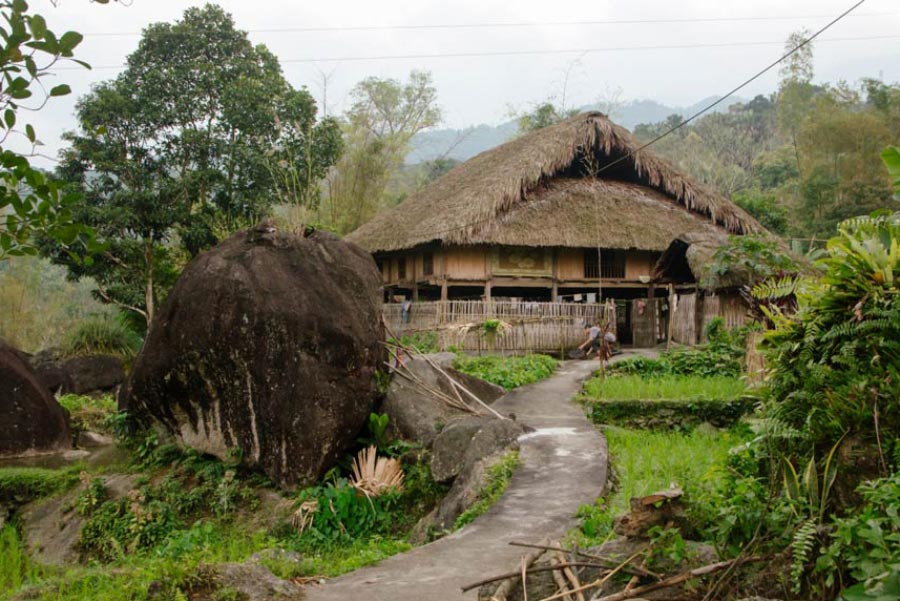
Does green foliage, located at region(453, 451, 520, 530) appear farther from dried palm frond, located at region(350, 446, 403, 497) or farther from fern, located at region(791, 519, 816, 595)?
fern, located at region(791, 519, 816, 595)

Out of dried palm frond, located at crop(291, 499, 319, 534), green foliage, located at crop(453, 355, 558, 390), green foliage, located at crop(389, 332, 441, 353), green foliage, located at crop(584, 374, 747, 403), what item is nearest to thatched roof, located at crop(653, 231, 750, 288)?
green foliage, located at crop(584, 374, 747, 403)

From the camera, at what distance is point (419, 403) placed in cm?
955

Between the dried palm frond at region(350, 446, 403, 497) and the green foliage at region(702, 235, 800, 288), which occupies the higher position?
the green foliage at region(702, 235, 800, 288)

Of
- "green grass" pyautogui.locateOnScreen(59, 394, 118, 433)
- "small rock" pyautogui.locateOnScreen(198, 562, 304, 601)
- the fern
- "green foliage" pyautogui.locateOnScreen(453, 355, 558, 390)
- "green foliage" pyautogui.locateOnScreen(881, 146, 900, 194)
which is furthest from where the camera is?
"green grass" pyautogui.locateOnScreen(59, 394, 118, 433)

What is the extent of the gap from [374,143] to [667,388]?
22.2 m

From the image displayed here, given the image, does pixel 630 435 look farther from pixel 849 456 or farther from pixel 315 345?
pixel 849 456

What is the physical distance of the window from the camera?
74.8 ft

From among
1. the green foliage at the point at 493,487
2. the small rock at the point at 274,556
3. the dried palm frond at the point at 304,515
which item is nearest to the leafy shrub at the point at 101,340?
the dried palm frond at the point at 304,515

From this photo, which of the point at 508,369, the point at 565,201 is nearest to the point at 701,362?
the point at 508,369

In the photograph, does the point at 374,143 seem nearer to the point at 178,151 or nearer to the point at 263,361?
the point at 178,151

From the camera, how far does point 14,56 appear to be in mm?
2541

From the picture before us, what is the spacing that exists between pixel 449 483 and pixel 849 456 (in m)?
5.32

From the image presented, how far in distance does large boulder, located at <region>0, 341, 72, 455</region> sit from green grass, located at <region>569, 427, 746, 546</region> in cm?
907

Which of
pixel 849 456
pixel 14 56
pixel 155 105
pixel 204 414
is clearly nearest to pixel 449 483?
pixel 204 414
